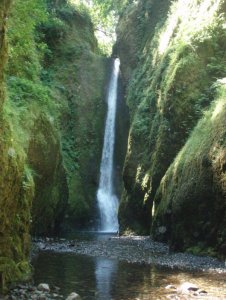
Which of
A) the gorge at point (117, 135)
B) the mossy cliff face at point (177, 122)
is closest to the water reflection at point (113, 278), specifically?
the gorge at point (117, 135)

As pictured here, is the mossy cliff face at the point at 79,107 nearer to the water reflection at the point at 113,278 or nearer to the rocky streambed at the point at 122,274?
the rocky streambed at the point at 122,274

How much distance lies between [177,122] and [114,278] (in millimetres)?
9958

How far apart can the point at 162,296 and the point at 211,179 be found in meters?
5.78

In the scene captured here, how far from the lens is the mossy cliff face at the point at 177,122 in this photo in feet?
45.3

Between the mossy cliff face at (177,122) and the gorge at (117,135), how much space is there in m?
0.05

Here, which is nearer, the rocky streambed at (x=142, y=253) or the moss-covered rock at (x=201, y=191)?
the rocky streambed at (x=142, y=253)

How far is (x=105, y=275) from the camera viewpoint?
10.1 meters

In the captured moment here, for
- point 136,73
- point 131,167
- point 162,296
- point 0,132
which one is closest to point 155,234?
point 131,167

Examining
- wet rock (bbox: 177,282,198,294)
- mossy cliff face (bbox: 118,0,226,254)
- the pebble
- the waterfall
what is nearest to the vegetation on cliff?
the pebble

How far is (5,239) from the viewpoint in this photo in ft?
27.3

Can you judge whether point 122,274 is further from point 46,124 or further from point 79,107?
point 79,107

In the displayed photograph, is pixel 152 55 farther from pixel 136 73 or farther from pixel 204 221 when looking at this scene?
pixel 204 221

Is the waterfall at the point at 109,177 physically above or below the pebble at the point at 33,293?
above

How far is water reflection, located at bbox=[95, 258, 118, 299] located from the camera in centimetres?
836
